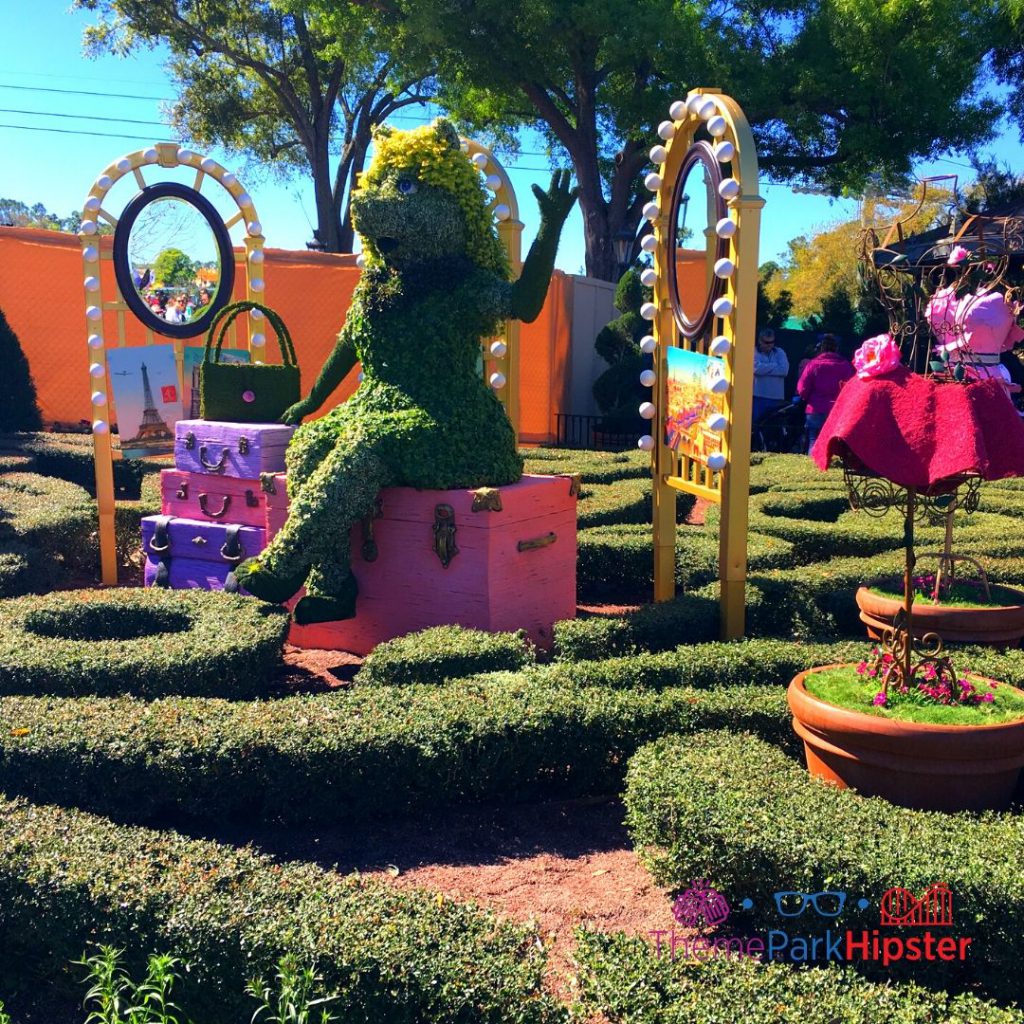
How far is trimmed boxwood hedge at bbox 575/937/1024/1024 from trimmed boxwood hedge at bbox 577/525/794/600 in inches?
150

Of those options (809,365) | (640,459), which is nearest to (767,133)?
(809,365)

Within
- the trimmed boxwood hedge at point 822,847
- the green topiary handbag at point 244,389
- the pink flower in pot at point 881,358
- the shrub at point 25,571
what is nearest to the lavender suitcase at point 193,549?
the shrub at point 25,571

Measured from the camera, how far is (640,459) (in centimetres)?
1072

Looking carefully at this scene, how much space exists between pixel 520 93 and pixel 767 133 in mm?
4345

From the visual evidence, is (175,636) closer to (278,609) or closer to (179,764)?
(278,609)

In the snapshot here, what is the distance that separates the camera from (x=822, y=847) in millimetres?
2811

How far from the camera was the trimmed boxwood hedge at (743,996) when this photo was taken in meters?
2.33

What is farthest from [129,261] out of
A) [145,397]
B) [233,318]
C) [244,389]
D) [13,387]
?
[13,387]

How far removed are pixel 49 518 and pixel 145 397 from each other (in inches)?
42.2

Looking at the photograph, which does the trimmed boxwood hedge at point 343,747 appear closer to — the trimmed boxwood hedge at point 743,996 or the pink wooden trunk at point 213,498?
the trimmed boxwood hedge at point 743,996

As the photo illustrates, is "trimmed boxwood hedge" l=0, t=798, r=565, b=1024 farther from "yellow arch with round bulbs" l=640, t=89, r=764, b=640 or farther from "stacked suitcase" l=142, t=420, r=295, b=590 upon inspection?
"stacked suitcase" l=142, t=420, r=295, b=590

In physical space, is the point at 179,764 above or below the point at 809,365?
below

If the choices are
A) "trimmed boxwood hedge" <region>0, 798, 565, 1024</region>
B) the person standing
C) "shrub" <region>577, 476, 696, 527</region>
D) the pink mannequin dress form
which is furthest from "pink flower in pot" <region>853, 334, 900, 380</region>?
the person standing

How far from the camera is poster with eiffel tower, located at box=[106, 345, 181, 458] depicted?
7.27 meters
